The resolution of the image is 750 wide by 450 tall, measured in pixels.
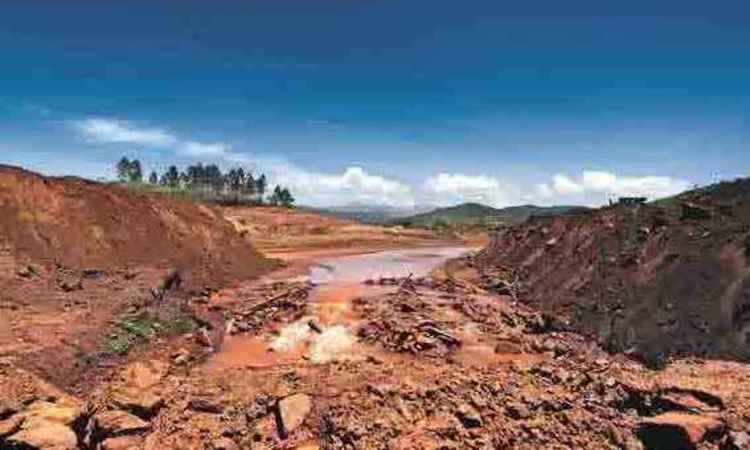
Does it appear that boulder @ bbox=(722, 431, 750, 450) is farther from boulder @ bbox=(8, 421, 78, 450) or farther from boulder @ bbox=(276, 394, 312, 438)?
boulder @ bbox=(8, 421, 78, 450)

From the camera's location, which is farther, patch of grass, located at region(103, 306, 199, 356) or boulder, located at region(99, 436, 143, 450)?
patch of grass, located at region(103, 306, 199, 356)

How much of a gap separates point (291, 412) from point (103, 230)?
85.0ft

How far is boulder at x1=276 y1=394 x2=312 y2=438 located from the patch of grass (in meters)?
8.79

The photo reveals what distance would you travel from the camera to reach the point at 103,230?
3809cm

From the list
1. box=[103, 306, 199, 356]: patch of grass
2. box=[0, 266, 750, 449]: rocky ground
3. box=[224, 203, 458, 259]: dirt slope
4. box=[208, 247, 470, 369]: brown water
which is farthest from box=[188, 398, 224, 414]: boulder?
box=[224, 203, 458, 259]: dirt slope

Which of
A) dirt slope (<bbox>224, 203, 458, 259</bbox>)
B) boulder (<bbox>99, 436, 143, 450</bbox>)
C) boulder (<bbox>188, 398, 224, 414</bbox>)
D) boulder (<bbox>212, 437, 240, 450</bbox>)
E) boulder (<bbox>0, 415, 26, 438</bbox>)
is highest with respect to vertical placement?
dirt slope (<bbox>224, 203, 458, 259</bbox>)

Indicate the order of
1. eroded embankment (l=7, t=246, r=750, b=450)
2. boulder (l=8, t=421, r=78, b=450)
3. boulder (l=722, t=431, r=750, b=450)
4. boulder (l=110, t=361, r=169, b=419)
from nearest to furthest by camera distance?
boulder (l=722, t=431, r=750, b=450) < eroded embankment (l=7, t=246, r=750, b=450) < boulder (l=8, t=421, r=78, b=450) < boulder (l=110, t=361, r=169, b=419)

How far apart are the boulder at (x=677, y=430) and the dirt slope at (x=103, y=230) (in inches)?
992

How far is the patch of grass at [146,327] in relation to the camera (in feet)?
75.7

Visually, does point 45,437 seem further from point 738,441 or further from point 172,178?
point 172,178

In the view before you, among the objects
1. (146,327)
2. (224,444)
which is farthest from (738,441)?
(146,327)

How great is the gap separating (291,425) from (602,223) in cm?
2953

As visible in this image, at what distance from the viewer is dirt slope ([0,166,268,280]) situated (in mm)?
33719

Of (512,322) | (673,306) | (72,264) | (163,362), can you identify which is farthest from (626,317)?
(72,264)
